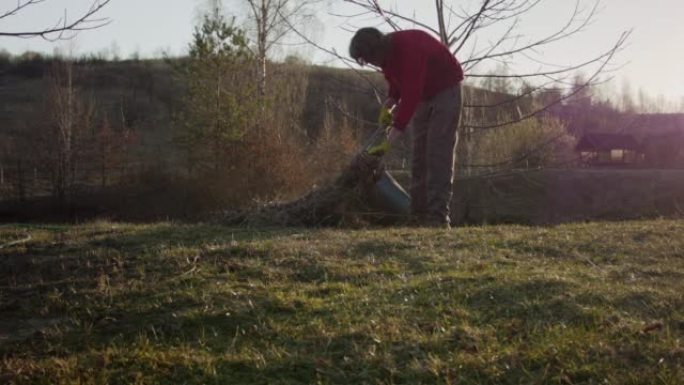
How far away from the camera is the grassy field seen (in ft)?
9.00

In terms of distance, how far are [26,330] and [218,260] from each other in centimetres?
160

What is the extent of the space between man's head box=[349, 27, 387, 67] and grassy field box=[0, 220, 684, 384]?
2.09 meters

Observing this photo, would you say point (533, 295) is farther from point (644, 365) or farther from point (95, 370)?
point (95, 370)

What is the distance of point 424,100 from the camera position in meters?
7.64

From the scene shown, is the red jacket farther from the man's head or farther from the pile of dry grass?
the pile of dry grass

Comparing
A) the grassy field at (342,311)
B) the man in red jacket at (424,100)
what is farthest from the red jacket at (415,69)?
the grassy field at (342,311)

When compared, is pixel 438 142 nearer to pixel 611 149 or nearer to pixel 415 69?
pixel 415 69

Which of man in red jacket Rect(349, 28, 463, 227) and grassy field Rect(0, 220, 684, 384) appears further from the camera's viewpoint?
man in red jacket Rect(349, 28, 463, 227)

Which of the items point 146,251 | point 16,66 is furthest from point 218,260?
point 16,66

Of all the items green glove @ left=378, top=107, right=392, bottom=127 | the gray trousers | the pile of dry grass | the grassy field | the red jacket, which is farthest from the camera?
the pile of dry grass

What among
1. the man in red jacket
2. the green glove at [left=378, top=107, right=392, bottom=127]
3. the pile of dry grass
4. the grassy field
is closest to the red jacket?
the man in red jacket

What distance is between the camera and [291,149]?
851 inches

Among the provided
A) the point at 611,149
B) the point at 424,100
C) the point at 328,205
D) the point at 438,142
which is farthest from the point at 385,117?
the point at 611,149

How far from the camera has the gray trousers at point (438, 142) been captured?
24.4 ft
